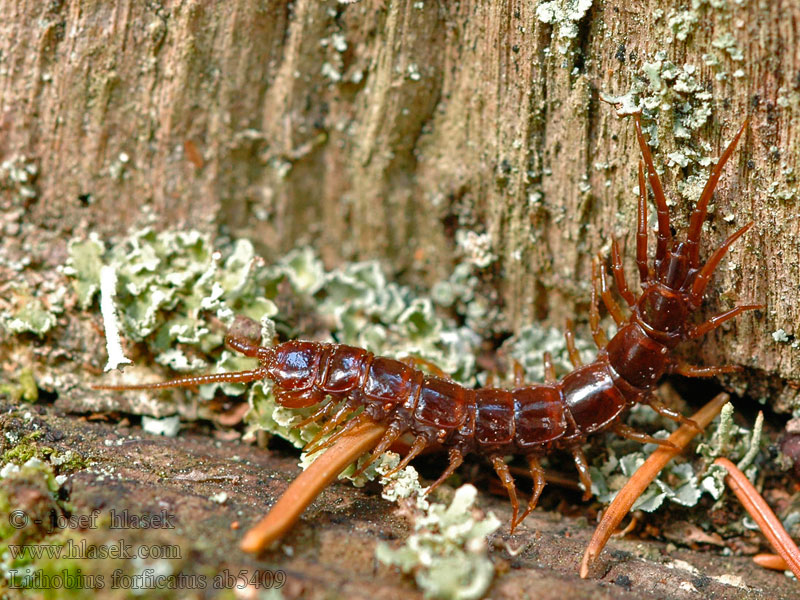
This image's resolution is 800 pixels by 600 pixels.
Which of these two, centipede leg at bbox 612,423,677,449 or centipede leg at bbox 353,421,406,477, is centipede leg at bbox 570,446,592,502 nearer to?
centipede leg at bbox 612,423,677,449

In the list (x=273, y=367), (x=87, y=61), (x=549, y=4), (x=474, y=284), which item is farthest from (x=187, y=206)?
(x=549, y=4)

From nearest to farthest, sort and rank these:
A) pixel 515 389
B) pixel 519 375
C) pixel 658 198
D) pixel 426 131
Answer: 1. pixel 658 198
2. pixel 515 389
3. pixel 519 375
4. pixel 426 131

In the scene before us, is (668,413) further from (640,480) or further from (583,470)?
(583,470)

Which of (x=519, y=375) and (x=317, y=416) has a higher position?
(x=519, y=375)

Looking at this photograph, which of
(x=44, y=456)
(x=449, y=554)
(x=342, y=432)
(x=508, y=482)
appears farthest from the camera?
(x=508, y=482)

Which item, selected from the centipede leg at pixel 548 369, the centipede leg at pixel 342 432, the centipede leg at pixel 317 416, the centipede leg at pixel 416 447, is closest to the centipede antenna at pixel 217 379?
the centipede leg at pixel 317 416

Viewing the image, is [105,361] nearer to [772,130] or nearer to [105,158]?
[105,158]

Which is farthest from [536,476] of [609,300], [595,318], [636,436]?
[609,300]

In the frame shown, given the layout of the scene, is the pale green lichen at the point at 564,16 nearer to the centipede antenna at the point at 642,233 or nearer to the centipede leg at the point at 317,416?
the centipede antenna at the point at 642,233

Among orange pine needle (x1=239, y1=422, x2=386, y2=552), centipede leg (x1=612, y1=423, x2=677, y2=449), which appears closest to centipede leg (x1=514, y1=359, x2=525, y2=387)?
centipede leg (x1=612, y1=423, x2=677, y2=449)
